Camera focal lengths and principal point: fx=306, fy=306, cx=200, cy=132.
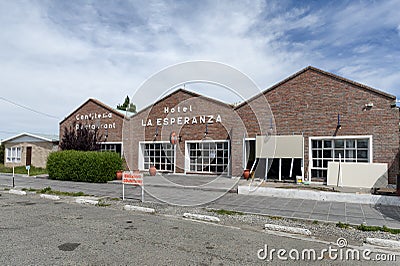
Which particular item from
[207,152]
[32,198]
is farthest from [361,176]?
[32,198]

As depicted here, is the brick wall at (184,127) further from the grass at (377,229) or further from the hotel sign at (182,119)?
the grass at (377,229)

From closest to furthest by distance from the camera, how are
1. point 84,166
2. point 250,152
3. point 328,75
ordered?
point 328,75 → point 84,166 → point 250,152

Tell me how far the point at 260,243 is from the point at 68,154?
1568cm

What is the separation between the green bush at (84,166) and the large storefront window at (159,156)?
4.36 metres

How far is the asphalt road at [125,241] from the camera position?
16.3ft

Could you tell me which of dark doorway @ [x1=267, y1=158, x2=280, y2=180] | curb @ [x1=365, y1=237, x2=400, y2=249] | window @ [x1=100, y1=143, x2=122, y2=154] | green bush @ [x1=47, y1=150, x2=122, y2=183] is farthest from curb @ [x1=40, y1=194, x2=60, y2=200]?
window @ [x1=100, y1=143, x2=122, y2=154]

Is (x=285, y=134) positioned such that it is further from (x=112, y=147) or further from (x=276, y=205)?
(x=112, y=147)

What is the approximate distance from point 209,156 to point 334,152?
7.82 m

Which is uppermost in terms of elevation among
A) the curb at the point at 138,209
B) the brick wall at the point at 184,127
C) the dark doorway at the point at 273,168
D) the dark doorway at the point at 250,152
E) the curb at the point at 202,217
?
the brick wall at the point at 184,127

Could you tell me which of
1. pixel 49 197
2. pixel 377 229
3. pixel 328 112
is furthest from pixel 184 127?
pixel 377 229

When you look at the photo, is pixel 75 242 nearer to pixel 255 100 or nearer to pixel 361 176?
pixel 361 176

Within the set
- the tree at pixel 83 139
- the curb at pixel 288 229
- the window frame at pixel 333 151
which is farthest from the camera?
the tree at pixel 83 139

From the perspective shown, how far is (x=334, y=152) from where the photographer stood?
50.8ft

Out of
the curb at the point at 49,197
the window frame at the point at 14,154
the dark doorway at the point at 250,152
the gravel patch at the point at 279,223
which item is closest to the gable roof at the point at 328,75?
the dark doorway at the point at 250,152
